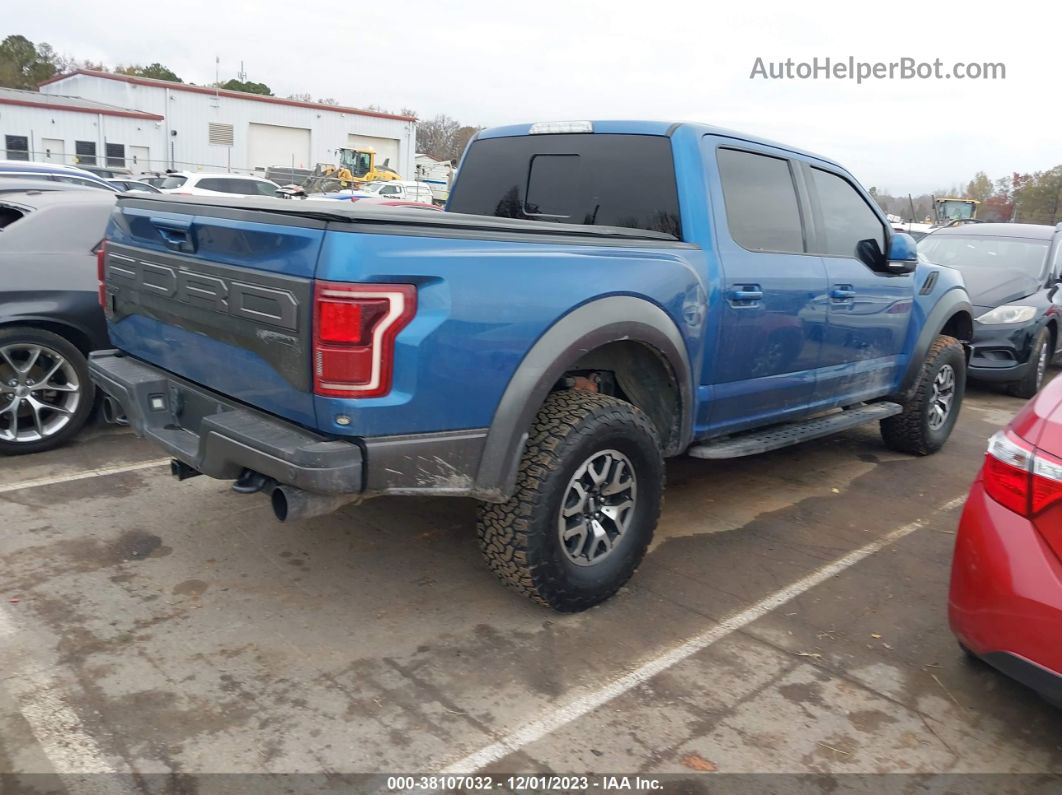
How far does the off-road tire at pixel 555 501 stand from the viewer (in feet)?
10.3

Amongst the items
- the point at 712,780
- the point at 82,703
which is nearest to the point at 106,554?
the point at 82,703

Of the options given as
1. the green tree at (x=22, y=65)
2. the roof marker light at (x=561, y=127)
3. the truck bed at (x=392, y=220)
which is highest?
the green tree at (x=22, y=65)

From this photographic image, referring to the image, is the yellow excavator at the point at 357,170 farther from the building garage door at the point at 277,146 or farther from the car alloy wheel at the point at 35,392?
the car alloy wheel at the point at 35,392

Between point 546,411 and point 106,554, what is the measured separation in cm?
215

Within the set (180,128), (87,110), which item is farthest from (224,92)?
(87,110)

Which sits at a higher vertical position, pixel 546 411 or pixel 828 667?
pixel 546 411

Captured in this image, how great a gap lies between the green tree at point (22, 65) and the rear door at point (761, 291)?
6798cm

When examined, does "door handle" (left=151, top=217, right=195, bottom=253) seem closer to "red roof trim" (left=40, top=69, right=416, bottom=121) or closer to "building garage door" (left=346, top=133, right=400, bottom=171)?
"red roof trim" (left=40, top=69, right=416, bottom=121)

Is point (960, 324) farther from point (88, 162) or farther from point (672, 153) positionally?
point (88, 162)

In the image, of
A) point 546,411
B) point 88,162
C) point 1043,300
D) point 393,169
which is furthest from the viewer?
point 393,169

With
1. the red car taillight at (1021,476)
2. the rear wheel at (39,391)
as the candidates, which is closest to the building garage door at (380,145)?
the rear wheel at (39,391)

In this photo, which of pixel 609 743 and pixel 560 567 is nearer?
pixel 609 743

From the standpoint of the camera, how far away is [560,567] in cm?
327

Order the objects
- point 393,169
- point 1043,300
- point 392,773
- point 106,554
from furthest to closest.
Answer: point 393,169 → point 1043,300 → point 106,554 → point 392,773
